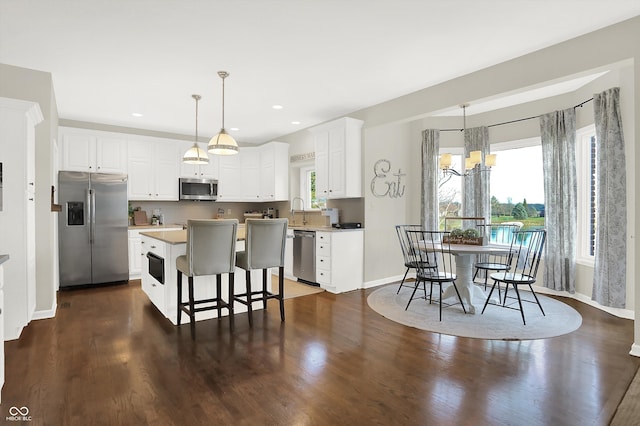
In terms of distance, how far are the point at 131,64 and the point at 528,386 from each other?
426 centimetres

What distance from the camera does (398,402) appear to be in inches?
84.8

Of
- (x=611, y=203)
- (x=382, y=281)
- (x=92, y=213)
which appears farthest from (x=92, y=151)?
(x=611, y=203)

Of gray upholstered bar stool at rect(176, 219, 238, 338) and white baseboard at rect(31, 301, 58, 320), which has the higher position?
gray upholstered bar stool at rect(176, 219, 238, 338)

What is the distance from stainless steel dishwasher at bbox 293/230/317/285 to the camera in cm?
521

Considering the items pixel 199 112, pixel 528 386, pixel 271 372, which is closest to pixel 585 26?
pixel 528 386

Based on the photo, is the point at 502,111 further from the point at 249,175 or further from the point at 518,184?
the point at 249,175

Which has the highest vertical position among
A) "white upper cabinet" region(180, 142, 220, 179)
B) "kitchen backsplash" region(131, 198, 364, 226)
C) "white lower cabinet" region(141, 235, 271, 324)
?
"white upper cabinet" region(180, 142, 220, 179)

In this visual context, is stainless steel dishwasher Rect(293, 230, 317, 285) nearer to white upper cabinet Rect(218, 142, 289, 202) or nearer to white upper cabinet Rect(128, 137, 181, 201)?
white upper cabinet Rect(218, 142, 289, 202)

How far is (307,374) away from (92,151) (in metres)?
5.07

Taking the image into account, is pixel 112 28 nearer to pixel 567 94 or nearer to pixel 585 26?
pixel 585 26

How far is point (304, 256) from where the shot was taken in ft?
17.7

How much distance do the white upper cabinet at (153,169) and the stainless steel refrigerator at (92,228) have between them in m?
0.59

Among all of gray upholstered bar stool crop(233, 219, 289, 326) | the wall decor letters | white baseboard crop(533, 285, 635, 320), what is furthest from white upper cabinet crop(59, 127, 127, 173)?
white baseboard crop(533, 285, 635, 320)

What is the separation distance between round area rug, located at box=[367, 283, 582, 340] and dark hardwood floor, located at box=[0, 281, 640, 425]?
0.14 meters
